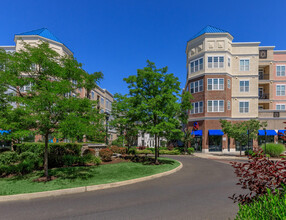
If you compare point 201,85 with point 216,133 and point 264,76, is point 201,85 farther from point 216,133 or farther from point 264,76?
point 264,76

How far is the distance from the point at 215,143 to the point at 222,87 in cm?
1023

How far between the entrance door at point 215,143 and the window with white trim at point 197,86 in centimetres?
913

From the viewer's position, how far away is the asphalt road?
537 cm

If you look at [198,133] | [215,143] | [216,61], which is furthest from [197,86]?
[215,143]

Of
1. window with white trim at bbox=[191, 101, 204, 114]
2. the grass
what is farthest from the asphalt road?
window with white trim at bbox=[191, 101, 204, 114]

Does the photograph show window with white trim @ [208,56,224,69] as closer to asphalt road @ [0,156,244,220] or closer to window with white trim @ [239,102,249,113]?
window with white trim @ [239,102,249,113]

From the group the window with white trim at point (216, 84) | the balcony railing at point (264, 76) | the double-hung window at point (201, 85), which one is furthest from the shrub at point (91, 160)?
the balcony railing at point (264, 76)

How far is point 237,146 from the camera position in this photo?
31688mm

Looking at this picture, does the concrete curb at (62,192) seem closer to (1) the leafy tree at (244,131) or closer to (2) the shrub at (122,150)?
(2) the shrub at (122,150)

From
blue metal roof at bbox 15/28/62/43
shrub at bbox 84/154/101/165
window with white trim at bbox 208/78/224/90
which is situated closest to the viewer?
shrub at bbox 84/154/101/165

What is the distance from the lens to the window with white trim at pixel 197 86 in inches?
1273

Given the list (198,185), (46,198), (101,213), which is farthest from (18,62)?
(198,185)

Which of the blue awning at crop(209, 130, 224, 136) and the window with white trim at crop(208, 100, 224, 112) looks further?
the window with white trim at crop(208, 100, 224, 112)

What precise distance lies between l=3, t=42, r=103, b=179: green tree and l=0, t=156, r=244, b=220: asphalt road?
2.92 metres
